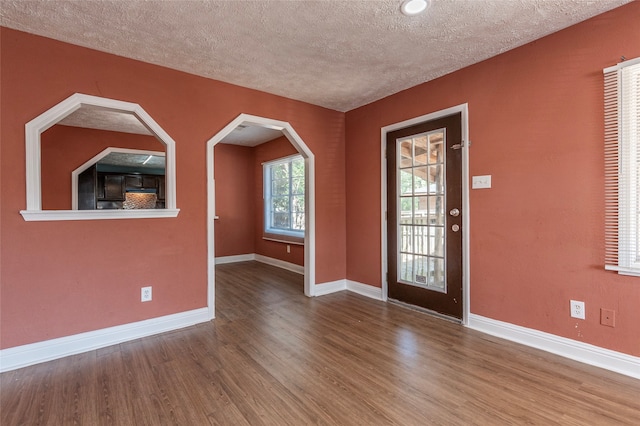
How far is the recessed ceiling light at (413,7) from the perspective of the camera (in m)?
1.94

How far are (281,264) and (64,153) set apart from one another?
3879mm

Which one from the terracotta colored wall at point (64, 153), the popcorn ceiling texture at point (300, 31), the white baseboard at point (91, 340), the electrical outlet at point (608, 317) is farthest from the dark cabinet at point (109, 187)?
the electrical outlet at point (608, 317)

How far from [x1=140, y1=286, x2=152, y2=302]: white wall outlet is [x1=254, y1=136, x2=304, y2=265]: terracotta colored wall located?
2.72 meters

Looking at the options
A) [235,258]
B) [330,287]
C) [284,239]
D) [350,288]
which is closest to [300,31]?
[330,287]

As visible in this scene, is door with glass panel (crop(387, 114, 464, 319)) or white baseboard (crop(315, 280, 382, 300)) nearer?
door with glass panel (crop(387, 114, 464, 319))

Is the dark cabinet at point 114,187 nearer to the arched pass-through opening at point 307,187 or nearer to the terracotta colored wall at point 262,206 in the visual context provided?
the terracotta colored wall at point 262,206

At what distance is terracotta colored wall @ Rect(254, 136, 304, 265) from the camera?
17.7 feet

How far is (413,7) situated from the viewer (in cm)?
199

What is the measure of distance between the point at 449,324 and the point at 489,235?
0.94 metres

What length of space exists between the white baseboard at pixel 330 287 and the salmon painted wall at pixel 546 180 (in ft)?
5.89

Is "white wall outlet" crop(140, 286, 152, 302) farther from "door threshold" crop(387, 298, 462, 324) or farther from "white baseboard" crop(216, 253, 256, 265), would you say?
"white baseboard" crop(216, 253, 256, 265)

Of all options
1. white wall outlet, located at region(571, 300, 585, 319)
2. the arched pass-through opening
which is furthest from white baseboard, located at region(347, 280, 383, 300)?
white wall outlet, located at region(571, 300, 585, 319)

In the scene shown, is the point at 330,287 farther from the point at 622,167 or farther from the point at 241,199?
the point at 241,199

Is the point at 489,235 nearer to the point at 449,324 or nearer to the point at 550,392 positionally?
the point at 449,324
